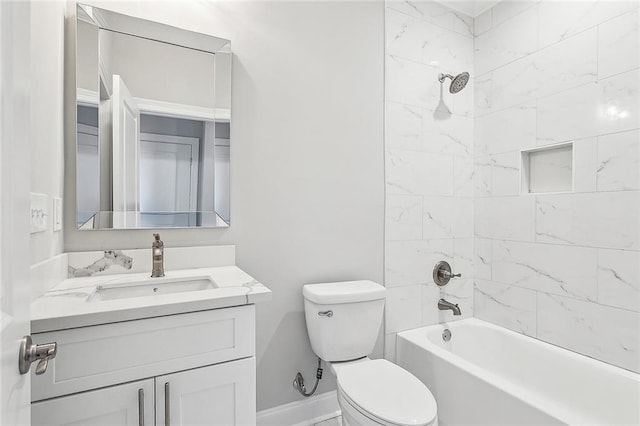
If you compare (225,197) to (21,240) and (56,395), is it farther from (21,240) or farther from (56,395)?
(21,240)

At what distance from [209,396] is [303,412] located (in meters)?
0.94

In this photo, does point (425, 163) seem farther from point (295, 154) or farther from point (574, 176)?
point (295, 154)

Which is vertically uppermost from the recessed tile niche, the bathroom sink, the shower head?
the shower head

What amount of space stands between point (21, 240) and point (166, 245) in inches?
39.4

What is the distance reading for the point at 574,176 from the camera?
6.00 ft

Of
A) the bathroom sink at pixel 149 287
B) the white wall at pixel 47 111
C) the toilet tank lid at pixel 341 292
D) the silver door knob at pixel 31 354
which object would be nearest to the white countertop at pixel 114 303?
the bathroom sink at pixel 149 287

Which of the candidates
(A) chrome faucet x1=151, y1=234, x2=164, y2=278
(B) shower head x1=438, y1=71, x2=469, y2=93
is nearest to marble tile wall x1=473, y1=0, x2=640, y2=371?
(B) shower head x1=438, y1=71, x2=469, y2=93

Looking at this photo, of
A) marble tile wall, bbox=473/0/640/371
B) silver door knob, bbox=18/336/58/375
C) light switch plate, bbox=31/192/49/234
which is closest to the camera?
silver door knob, bbox=18/336/58/375

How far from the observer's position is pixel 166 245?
1561 millimetres

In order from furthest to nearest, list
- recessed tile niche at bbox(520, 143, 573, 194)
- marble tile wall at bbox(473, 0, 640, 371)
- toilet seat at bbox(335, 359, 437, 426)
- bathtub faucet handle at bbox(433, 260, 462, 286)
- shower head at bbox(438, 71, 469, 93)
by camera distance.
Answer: bathtub faucet handle at bbox(433, 260, 462, 286) < shower head at bbox(438, 71, 469, 93) < recessed tile niche at bbox(520, 143, 573, 194) < marble tile wall at bbox(473, 0, 640, 371) < toilet seat at bbox(335, 359, 437, 426)

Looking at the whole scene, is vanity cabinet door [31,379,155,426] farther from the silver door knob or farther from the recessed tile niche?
the recessed tile niche

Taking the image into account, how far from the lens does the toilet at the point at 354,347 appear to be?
137 cm

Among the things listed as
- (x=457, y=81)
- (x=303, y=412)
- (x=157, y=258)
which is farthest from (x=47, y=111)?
(x=457, y=81)

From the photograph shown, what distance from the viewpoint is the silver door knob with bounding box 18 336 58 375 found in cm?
58
